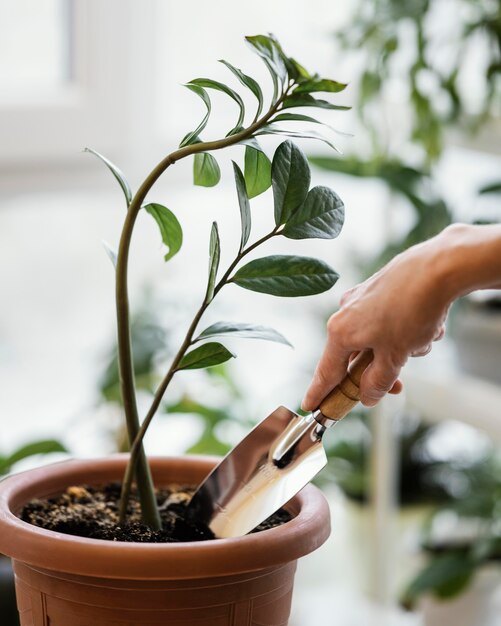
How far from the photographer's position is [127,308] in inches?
31.5

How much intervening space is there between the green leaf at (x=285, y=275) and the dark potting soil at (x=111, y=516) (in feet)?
0.65

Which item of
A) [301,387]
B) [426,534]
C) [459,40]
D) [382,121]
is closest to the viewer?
[459,40]

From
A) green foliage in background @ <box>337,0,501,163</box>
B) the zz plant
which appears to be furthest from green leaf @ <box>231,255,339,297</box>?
green foliage in background @ <box>337,0,501,163</box>

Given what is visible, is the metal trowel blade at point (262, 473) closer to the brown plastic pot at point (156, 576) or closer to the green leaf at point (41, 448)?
the brown plastic pot at point (156, 576)

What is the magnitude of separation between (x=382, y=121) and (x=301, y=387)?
639 millimetres

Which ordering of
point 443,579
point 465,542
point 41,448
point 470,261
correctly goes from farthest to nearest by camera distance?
point 465,542 < point 443,579 < point 41,448 < point 470,261

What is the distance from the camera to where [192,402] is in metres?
1.80

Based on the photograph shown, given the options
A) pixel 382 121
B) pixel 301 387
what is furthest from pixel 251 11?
pixel 301 387

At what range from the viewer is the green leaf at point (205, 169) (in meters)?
0.80

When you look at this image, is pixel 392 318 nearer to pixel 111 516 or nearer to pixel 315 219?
pixel 315 219

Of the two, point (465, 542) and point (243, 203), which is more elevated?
point (243, 203)

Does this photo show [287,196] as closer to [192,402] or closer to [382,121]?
[192,402]

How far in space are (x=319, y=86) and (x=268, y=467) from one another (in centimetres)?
30

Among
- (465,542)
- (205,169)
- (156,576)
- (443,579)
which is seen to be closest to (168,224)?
(205,169)
